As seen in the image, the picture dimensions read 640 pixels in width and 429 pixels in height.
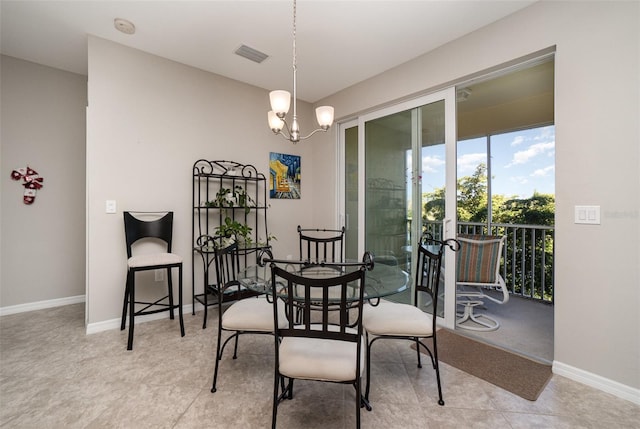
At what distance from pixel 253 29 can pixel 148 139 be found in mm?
1550

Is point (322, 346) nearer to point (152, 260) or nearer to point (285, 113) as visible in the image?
point (285, 113)

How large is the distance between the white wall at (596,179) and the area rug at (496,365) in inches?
7.8

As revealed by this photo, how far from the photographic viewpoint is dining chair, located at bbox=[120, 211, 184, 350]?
8.43 feet

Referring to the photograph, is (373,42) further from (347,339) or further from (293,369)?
(293,369)

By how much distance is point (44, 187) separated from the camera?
324 centimetres

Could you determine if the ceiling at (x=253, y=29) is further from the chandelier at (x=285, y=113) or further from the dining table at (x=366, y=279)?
the dining table at (x=366, y=279)

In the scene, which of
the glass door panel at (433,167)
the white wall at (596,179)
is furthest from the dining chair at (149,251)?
the white wall at (596,179)

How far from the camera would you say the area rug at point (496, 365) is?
191cm

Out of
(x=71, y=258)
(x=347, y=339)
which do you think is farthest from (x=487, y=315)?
(x=71, y=258)

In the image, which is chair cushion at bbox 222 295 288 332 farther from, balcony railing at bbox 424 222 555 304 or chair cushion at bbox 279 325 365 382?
balcony railing at bbox 424 222 555 304

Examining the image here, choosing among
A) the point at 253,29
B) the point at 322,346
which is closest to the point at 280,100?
the point at 253,29

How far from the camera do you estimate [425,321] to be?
1.79 m

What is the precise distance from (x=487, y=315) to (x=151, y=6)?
4400mm

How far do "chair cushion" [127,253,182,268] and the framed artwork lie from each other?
5.25ft
